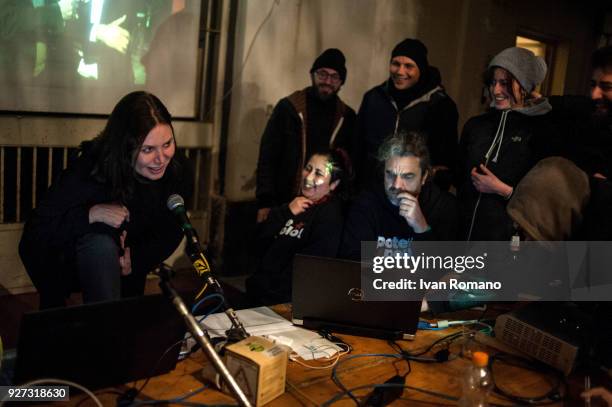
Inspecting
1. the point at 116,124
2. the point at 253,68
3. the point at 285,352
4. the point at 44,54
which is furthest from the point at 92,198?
the point at 253,68

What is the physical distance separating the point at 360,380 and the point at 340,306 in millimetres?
306

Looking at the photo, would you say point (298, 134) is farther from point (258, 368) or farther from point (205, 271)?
point (258, 368)

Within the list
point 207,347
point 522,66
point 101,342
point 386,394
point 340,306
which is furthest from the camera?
point 522,66

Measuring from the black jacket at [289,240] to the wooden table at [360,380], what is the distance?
895mm

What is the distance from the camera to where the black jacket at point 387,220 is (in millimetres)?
2660

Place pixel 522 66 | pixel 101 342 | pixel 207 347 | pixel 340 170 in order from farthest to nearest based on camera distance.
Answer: pixel 340 170 < pixel 522 66 < pixel 101 342 < pixel 207 347

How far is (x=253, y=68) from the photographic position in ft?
13.8

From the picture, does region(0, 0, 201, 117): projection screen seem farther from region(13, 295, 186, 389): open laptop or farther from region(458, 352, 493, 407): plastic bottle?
region(458, 352, 493, 407): plastic bottle

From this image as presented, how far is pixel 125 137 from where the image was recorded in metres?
2.18

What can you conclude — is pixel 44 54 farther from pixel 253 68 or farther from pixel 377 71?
pixel 377 71

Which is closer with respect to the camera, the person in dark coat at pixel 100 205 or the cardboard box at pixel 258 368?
the cardboard box at pixel 258 368

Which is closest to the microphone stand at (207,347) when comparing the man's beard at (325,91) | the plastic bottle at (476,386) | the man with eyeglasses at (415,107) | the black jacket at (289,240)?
the plastic bottle at (476,386)

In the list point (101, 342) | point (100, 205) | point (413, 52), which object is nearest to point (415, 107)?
point (413, 52)

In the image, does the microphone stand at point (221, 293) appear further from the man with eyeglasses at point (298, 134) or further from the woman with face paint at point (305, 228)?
the man with eyeglasses at point (298, 134)
